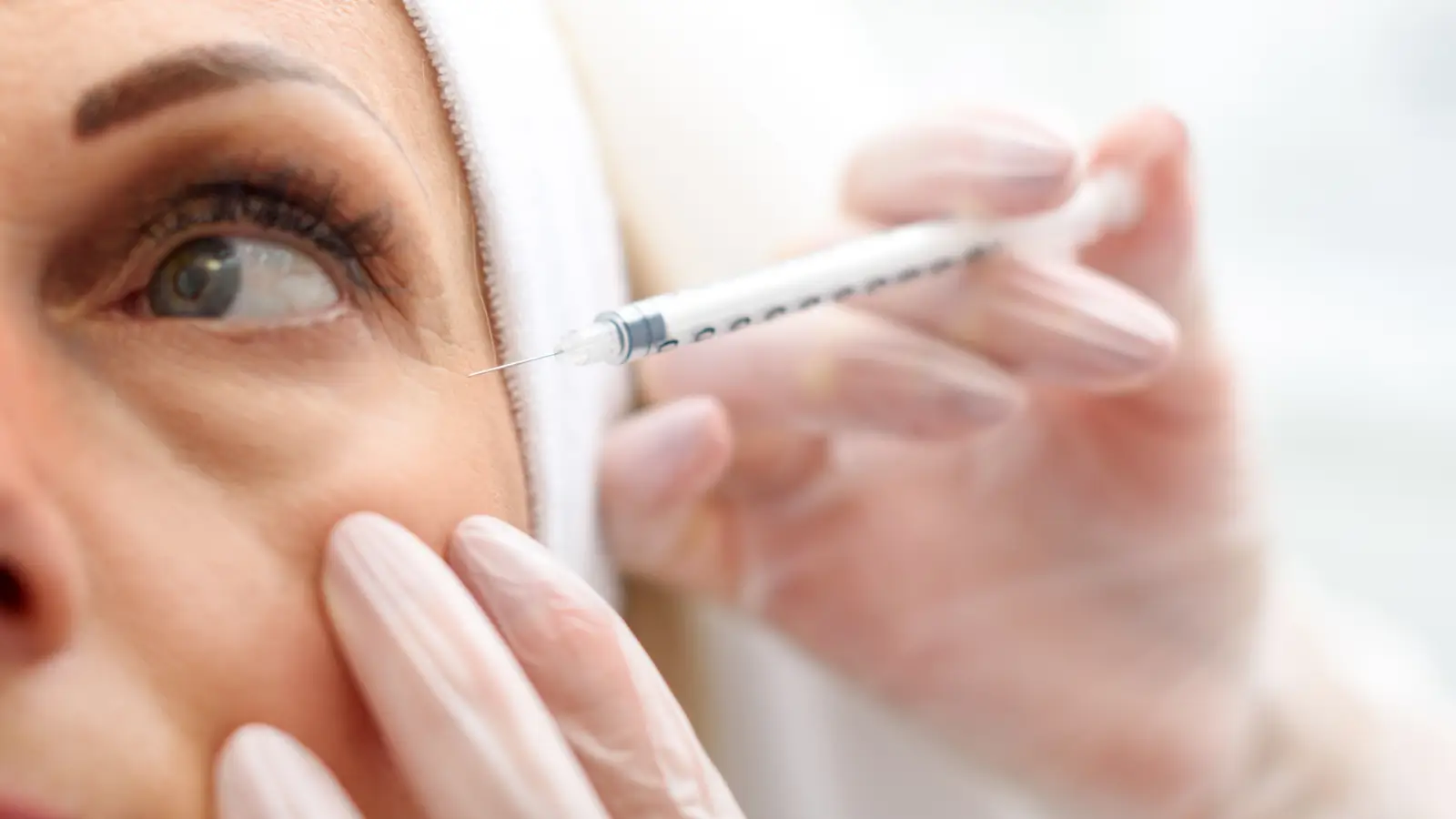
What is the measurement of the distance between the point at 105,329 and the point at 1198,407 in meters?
0.69

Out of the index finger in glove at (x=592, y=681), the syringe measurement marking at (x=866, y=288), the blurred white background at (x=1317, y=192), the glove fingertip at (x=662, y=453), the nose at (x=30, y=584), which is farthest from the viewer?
the blurred white background at (x=1317, y=192)

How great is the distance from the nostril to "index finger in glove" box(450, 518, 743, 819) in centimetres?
16

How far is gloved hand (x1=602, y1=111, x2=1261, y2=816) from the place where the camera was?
76 centimetres

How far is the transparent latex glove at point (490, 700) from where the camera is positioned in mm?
424

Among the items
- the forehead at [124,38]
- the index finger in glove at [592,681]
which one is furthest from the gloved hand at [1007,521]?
the forehead at [124,38]

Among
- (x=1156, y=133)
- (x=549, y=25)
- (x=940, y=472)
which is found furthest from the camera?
(x=940, y=472)

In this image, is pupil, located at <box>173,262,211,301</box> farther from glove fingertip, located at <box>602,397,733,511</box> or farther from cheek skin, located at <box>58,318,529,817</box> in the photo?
glove fingertip, located at <box>602,397,733,511</box>

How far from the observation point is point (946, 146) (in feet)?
Result: 2.39

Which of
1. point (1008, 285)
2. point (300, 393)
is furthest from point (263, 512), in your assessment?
point (1008, 285)

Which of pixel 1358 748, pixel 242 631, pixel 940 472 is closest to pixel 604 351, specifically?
pixel 242 631

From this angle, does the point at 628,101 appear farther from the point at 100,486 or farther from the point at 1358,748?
the point at 1358,748

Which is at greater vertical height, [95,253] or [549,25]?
[549,25]

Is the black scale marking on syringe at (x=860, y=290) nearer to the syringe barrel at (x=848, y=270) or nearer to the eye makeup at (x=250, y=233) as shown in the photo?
the syringe barrel at (x=848, y=270)

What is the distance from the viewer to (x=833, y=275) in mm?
640
